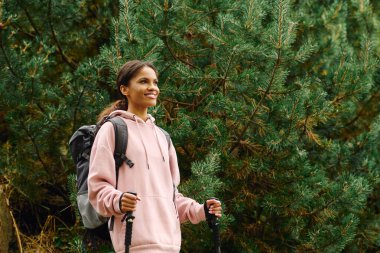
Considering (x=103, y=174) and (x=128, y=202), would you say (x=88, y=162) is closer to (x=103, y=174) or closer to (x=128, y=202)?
(x=103, y=174)

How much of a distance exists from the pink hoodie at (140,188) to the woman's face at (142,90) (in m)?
0.08

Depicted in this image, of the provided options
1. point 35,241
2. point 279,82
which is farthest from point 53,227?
point 279,82

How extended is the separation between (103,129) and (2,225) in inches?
91.6

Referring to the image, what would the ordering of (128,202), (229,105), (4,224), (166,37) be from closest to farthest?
(128,202), (229,105), (166,37), (4,224)

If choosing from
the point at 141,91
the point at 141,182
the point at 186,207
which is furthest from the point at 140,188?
the point at 141,91

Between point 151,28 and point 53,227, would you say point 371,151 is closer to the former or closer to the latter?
point 151,28

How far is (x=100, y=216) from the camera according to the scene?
2.39 metres

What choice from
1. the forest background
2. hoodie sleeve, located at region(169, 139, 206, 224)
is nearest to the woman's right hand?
hoodie sleeve, located at region(169, 139, 206, 224)

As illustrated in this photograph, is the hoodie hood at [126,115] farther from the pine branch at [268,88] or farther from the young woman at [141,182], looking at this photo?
the pine branch at [268,88]

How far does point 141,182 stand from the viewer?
2301 millimetres

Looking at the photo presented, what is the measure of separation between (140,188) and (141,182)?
2 centimetres

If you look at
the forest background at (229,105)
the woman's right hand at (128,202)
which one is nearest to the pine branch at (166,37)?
the forest background at (229,105)

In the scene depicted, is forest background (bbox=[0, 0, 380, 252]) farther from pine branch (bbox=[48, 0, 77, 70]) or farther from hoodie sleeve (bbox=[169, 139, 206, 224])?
hoodie sleeve (bbox=[169, 139, 206, 224])

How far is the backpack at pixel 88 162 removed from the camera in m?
2.34
